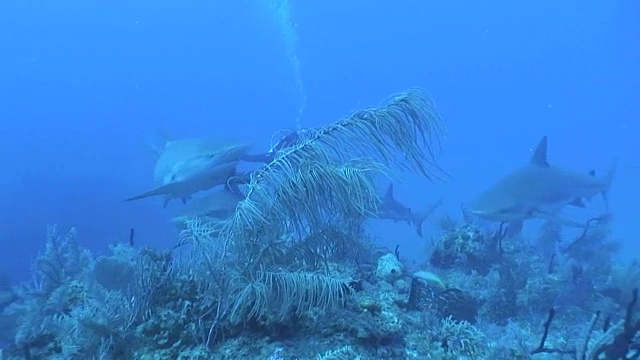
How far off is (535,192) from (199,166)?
5811 mm

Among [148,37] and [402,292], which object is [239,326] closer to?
[402,292]

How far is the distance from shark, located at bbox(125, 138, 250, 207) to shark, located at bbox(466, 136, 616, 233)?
4.09 m

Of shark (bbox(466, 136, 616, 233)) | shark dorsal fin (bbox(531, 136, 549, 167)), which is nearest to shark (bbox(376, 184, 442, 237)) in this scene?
shark (bbox(466, 136, 616, 233))

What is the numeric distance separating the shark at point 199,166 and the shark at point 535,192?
4.09 meters

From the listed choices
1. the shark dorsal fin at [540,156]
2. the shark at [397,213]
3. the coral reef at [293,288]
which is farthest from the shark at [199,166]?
the shark at [397,213]

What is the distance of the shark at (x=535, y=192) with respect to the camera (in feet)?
28.7

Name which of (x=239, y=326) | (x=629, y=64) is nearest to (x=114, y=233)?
(x=239, y=326)

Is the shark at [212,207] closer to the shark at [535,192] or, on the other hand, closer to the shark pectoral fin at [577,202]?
the shark at [535,192]

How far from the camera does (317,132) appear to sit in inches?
183

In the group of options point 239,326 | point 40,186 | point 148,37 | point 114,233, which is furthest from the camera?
point 148,37

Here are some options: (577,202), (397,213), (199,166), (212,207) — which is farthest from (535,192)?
(199,166)

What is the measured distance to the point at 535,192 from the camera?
9.26 metres

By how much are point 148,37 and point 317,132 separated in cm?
18707

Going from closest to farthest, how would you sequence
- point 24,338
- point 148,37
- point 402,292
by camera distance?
point 24,338 < point 402,292 < point 148,37
